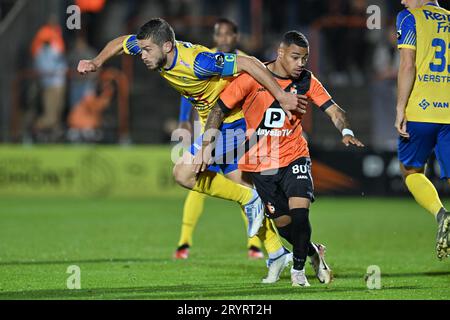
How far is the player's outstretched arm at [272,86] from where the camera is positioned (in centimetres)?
827

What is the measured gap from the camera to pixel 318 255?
8.63 metres

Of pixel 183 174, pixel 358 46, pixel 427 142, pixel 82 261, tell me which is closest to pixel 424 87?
pixel 427 142

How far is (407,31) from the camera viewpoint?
8.59 m

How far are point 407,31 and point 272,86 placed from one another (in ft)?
4.36

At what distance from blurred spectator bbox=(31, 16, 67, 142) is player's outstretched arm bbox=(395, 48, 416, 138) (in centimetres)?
1204

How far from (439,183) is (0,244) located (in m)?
10.3

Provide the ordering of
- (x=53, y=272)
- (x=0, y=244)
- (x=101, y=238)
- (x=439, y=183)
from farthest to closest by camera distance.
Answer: (x=439, y=183) < (x=101, y=238) < (x=0, y=244) < (x=53, y=272)

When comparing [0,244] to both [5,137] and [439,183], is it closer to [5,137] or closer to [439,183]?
[5,137]

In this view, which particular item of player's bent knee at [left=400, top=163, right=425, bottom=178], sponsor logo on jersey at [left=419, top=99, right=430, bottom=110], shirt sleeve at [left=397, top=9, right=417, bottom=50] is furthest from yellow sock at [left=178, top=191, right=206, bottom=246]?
shirt sleeve at [left=397, top=9, right=417, bottom=50]

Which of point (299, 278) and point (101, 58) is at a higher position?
point (101, 58)

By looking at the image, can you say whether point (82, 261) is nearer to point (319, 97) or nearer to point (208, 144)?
point (208, 144)

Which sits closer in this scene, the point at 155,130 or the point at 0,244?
the point at 0,244
